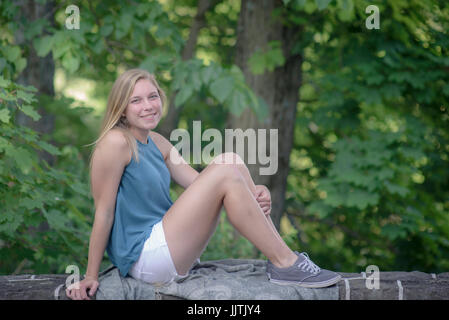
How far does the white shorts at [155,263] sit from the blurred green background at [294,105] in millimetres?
757

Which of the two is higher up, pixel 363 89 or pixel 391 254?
pixel 363 89

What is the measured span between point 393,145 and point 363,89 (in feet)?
1.95

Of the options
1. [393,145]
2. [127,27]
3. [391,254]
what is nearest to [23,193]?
[127,27]

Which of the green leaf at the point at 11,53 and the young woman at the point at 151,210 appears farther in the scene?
the green leaf at the point at 11,53

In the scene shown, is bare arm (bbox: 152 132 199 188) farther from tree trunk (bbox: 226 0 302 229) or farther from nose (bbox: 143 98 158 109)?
tree trunk (bbox: 226 0 302 229)

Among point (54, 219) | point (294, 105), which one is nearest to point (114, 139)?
point (54, 219)

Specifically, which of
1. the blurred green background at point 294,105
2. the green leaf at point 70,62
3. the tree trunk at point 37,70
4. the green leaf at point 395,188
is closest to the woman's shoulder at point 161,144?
the blurred green background at point 294,105

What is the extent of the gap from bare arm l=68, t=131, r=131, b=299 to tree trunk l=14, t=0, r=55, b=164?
224 cm

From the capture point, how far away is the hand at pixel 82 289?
2412 mm

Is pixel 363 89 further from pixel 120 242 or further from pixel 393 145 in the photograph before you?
pixel 120 242

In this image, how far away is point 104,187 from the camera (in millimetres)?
2496

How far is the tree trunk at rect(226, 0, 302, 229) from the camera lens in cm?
486

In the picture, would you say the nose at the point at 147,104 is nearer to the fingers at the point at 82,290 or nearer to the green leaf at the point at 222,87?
the fingers at the point at 82,290

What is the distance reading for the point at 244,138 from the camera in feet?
16.1
